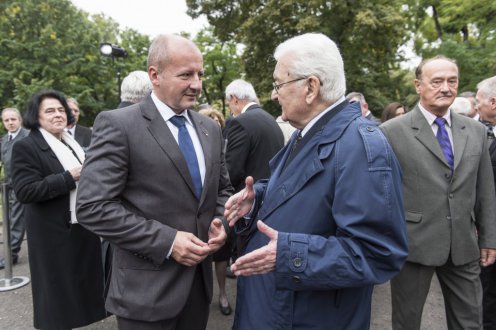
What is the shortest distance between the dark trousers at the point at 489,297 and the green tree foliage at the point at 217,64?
26.0 m

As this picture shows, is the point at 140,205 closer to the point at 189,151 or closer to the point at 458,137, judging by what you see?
the point at 189,151

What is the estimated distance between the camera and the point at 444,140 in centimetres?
263

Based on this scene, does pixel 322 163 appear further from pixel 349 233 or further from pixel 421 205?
pixel 421 205

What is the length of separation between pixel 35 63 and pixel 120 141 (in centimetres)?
2235

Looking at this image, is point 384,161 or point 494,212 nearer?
point 384,161

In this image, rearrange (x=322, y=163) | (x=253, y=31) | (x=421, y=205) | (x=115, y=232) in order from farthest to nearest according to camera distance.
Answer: (x=253, y=31) → (x=421, y=205) → (x=115, y=232) → (x=322, y=163)

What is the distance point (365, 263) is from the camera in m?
1.41

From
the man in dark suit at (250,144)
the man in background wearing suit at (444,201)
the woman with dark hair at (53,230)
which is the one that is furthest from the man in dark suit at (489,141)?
the woman with dark hair at (53,230)

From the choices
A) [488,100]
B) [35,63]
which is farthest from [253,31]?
[488,100]

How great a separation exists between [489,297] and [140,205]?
3.38 meters

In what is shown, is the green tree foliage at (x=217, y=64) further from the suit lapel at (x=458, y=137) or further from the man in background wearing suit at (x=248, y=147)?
the suit lapel at (x=458, y=137)

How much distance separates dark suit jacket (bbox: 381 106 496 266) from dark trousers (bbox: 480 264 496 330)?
3.51ft

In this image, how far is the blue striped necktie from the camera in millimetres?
2018

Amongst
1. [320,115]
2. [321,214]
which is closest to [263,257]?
[321,214]
